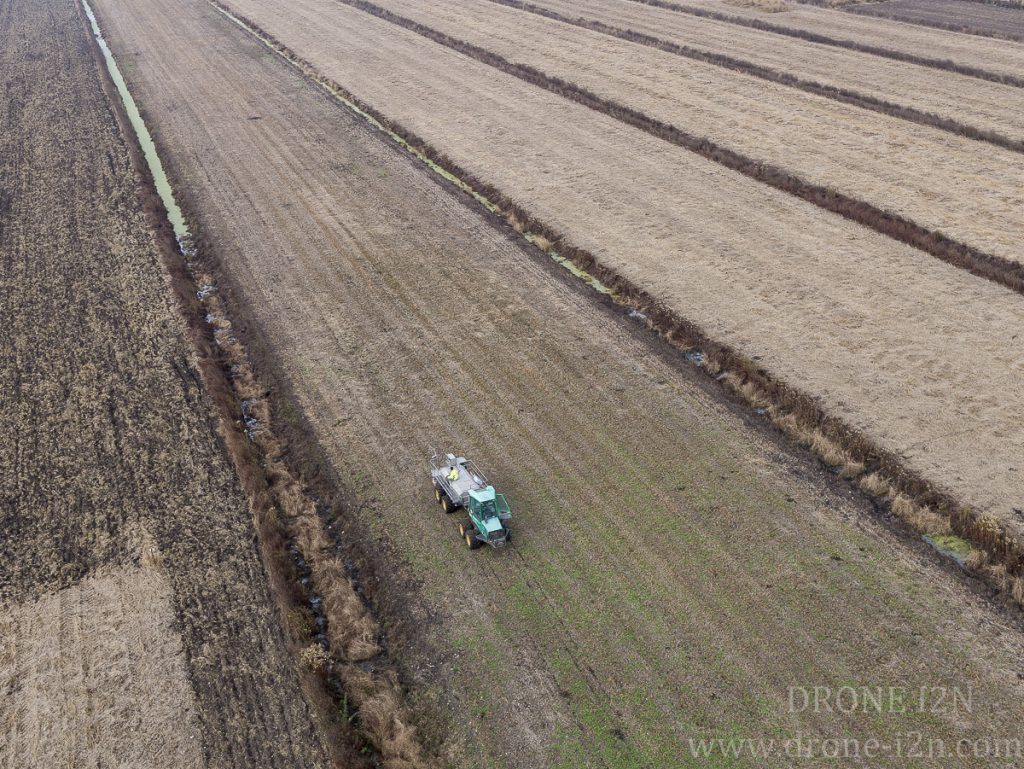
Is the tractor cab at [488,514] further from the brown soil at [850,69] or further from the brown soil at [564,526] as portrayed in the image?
the brown soil at [850,69]

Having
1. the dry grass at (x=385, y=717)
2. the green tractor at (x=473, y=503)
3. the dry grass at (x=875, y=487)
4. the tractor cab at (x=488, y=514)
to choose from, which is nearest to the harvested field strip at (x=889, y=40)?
the dry grass at (x=875, y=487)

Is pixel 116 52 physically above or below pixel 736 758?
above

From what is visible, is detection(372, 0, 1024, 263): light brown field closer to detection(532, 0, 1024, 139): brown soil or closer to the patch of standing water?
detection(532, 0, 1024, 139): brown soil

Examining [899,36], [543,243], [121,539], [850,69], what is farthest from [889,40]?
[121,539]

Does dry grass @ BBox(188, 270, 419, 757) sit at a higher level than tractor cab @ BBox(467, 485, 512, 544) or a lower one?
lower

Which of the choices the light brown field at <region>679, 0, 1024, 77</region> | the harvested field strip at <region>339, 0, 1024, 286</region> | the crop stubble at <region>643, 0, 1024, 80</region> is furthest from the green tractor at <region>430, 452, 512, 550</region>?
the light brown field at <region>679, 0, 1024, 77</region>

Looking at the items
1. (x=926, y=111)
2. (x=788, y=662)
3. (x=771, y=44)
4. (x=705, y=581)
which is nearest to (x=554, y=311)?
(x=705, y=581)

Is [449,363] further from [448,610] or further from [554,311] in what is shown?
[448,610]
